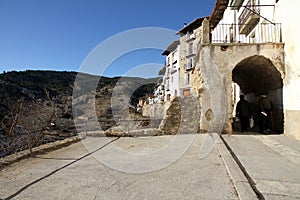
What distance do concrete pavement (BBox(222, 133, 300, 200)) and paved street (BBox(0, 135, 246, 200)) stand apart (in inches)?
17.4

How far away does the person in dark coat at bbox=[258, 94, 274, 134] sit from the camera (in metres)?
8.95

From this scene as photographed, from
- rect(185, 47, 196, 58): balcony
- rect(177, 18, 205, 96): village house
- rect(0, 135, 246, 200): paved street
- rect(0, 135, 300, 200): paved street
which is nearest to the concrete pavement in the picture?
rect(0, 135, 300, 200): paved street

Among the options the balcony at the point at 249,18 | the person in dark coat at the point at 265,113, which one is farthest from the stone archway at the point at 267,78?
the balcony at the point at 249,18

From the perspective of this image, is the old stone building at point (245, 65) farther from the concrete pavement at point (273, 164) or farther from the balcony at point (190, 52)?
the balcony at point (190, 52)

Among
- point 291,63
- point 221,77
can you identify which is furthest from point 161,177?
point 291,63

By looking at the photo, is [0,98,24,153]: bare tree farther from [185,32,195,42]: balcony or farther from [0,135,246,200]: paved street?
[185,32,195,42]: balcony

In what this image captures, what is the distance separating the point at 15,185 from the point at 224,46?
25.6ft

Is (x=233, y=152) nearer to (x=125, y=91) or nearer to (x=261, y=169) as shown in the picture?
(x=261, y=169)

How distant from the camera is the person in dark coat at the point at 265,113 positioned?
8.95 metres

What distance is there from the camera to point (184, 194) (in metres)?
2.97

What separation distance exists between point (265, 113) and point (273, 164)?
5538 mm

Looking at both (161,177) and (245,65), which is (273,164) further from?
(245,65)

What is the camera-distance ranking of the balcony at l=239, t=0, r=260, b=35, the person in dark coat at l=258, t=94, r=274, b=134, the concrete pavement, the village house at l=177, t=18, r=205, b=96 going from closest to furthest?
the concrete pavement < the person in dark coat at l=258, t=94, r=274, b=134 < the balcony at l=239, t=0, r=260, b=35 < the village house at l=177, t=18, r=205, b=96

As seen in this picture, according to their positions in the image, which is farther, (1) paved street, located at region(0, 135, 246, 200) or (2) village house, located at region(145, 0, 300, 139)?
(2) village house, located at region(145, 0, 300, 139)
